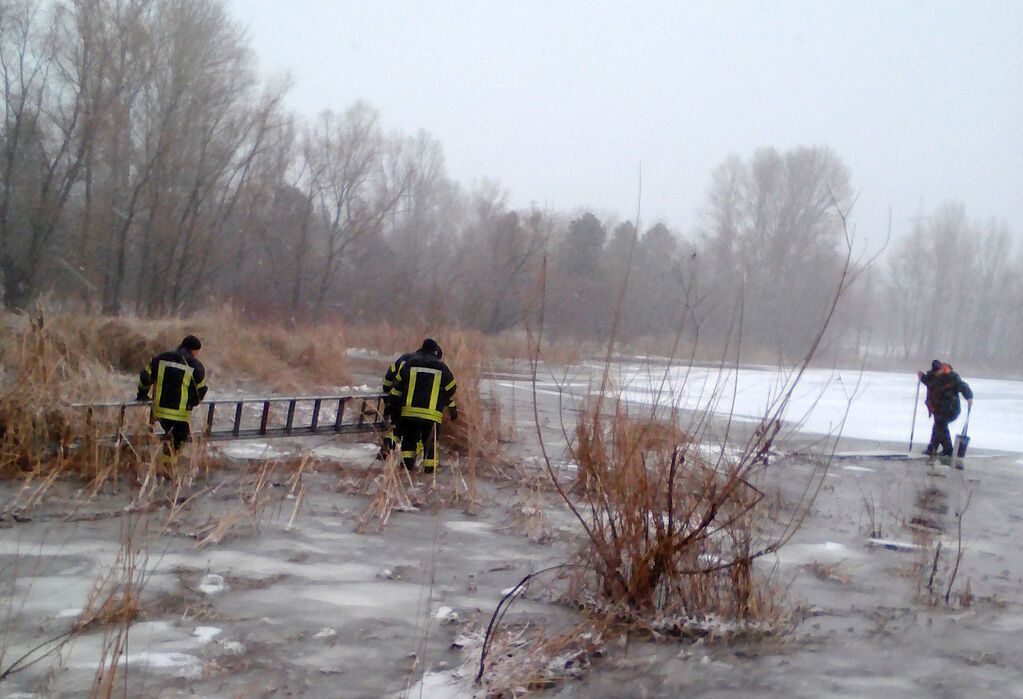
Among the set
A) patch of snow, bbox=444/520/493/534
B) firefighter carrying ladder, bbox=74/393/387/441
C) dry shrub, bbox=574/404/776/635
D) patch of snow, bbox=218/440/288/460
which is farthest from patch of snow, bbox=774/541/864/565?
patch of snow, bbox=218/440/288/460

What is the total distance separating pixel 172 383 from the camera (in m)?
9.41

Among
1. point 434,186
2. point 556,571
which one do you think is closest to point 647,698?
point 556,571

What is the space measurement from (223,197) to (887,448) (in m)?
27.1

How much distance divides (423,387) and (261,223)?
118 feet

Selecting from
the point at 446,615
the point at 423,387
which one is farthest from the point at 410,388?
the point at 446,615

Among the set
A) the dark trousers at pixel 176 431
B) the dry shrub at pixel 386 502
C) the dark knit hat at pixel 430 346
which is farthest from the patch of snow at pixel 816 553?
the dark trousers at pixel 176 431

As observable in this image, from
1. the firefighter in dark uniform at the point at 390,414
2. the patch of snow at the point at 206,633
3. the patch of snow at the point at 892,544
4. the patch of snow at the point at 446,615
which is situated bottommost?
the patch of snow at the point at 206,633

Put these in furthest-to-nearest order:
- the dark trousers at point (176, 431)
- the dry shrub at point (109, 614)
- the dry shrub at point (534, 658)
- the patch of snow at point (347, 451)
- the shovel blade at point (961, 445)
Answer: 1. the shovel blade at point (961, 445)
2. the patch of snow at point (347, 451)
3. the dark trousers at point (176, 431)
4. the dry shrub at point (534, 658)
5. the dry shrub at point (109, 614)

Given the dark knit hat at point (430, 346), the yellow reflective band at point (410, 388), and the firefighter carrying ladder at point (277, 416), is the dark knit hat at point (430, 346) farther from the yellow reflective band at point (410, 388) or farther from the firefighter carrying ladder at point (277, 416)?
the firefighter carrying ladder at point (277, 416)

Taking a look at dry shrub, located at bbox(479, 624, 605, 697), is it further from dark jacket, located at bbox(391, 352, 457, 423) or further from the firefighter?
the firefighter

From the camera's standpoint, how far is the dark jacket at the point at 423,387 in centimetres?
1038

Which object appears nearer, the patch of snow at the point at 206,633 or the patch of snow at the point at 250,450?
the patch of snow at the point at 206,633

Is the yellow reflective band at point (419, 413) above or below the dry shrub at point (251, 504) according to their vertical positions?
above

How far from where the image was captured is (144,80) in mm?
30531
